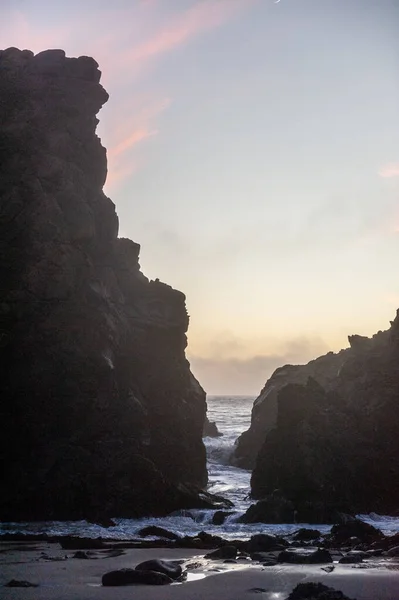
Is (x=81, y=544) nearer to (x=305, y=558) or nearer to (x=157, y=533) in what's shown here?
(x=157, y=533)

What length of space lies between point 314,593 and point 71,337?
97.1ft

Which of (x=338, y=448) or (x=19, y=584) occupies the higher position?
(x=338, y=448)

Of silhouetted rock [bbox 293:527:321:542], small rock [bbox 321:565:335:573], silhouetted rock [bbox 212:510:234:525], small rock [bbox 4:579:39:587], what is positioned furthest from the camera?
silhouetted rock [bbox 212:510:234:525]

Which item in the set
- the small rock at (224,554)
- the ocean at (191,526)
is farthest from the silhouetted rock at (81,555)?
the ocean at (191,526)

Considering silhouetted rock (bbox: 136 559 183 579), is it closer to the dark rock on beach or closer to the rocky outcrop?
the dark rock on beach

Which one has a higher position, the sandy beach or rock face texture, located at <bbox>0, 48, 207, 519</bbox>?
rock face texture, located at <bbox>0, 48, 207, 519</bbox>

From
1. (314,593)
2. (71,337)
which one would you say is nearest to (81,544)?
(314,593)

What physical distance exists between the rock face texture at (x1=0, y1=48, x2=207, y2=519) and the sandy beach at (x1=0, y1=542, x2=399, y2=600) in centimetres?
1672

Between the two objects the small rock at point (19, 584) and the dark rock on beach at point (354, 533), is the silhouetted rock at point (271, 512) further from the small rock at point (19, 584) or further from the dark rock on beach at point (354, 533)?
the small rock at point (19, 584)

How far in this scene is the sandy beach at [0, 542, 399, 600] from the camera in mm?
13602

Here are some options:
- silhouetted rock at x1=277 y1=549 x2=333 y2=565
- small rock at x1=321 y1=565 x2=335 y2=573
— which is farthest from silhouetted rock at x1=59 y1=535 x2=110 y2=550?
small rock at x1=321 y1=565 x2=335 y2=573

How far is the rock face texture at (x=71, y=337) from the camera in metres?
37.7

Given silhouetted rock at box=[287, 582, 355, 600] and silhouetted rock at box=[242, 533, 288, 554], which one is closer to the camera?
silhouetted rock at box=[287, 582, 355, 600]

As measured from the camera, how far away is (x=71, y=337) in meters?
40.2
